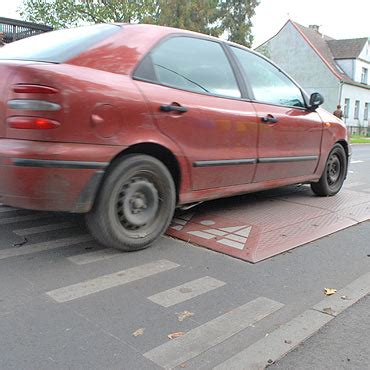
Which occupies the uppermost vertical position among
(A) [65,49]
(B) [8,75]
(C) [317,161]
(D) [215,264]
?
(A) [65,49]

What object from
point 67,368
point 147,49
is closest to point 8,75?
point 147,49

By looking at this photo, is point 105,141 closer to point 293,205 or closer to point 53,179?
point 53,179

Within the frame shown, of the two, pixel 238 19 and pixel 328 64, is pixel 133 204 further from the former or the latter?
pixel 328 64

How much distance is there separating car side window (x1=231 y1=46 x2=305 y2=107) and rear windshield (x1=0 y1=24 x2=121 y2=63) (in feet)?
4.95

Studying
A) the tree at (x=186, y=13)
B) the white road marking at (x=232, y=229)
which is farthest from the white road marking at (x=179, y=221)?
the tree at (x=186, y=13)

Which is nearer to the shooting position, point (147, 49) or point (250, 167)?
point (147, 49)

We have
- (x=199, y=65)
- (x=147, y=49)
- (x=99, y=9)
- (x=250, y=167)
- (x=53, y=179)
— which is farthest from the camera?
(x=99, y=9)

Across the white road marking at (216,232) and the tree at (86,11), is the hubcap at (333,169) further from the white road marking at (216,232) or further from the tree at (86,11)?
the tree at (86,11)

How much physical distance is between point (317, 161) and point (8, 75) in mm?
3925

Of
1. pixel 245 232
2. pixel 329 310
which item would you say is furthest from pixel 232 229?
pixel 329 310

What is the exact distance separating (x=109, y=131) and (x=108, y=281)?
1.08 meters

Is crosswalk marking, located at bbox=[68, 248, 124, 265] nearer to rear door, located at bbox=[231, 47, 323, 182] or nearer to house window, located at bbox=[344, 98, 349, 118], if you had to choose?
rear door, located at bbox=[231, 47, 323, 182]

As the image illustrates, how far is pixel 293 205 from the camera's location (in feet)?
19.1

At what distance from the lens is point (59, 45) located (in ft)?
12.4
